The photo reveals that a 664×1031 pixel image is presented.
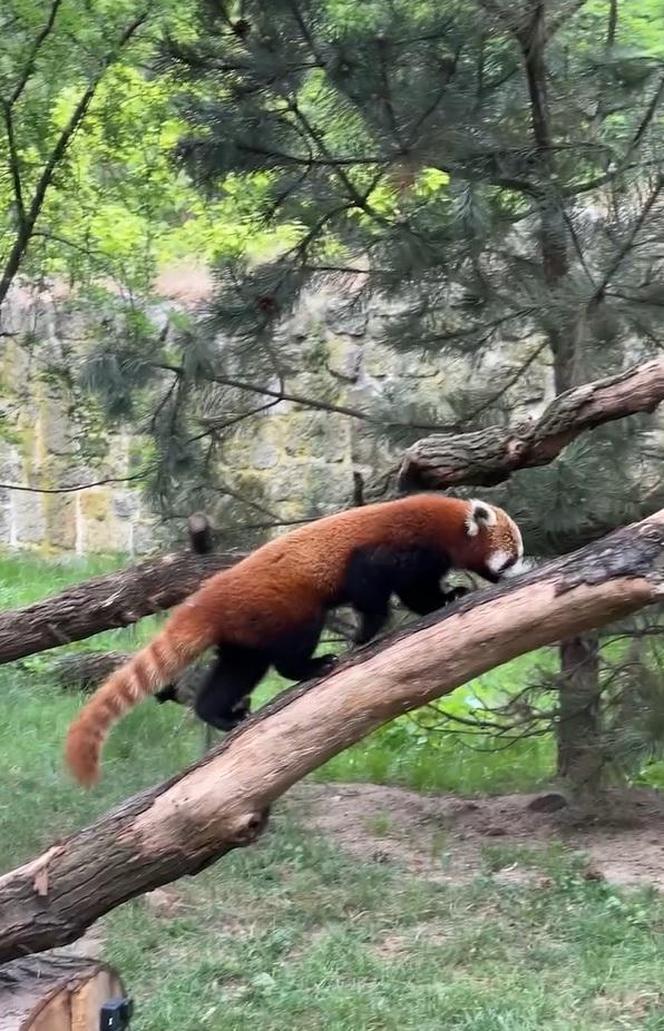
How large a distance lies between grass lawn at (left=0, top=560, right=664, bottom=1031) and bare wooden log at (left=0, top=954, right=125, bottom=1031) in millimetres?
460

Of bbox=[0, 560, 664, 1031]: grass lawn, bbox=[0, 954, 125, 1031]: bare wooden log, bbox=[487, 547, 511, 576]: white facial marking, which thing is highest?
bbox=[487, 547, 511, 576]: white facial marking

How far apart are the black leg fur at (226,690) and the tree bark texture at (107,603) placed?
2.01 feet

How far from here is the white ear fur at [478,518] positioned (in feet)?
11.6

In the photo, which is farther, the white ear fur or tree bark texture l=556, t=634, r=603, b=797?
tree bark texture l=556, t=634, r=603, b=797

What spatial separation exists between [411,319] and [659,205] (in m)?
1.06

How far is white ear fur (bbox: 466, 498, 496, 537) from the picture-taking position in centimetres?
353

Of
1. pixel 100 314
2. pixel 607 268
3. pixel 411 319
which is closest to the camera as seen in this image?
pixel 607 268

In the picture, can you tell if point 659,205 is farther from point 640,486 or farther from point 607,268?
point 640,486

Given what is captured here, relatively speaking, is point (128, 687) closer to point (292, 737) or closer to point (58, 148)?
point (292, 737)

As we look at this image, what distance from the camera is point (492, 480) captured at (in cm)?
366

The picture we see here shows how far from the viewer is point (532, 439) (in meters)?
3.48

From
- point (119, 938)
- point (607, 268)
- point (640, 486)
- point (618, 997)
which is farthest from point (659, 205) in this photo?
point (119, 938)

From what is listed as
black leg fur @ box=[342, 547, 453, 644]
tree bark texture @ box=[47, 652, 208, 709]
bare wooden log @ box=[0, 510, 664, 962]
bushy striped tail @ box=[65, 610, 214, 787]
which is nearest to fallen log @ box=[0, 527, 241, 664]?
black leg fur @ box=[342, 547, 453, 644]

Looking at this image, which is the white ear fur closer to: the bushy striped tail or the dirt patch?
the bushy striped tail
